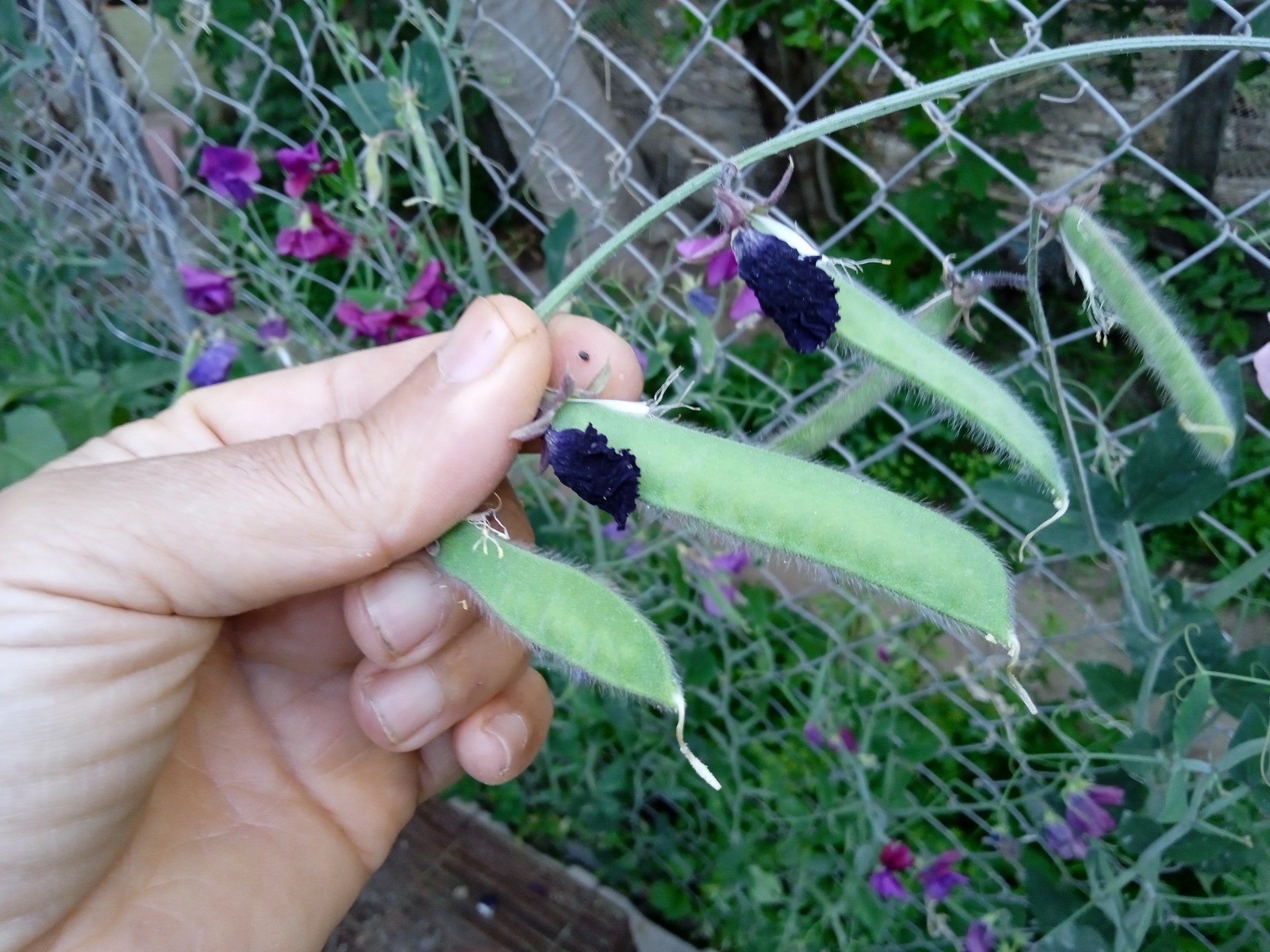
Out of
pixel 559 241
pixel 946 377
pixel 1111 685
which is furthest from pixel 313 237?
pixel 1111 685

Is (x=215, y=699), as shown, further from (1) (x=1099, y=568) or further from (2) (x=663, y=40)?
(2) (x=663, y=40)

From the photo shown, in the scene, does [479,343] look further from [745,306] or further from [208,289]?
[208,289]

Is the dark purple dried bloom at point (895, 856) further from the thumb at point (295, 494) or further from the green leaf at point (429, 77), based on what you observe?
the green leaf at point (429, 77)

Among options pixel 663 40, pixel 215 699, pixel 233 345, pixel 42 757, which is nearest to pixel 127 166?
pixel 233 345

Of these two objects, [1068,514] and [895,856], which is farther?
[895,856]

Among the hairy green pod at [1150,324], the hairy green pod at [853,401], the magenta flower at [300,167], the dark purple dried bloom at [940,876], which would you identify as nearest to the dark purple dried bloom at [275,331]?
the magenta flower at [300,167]
